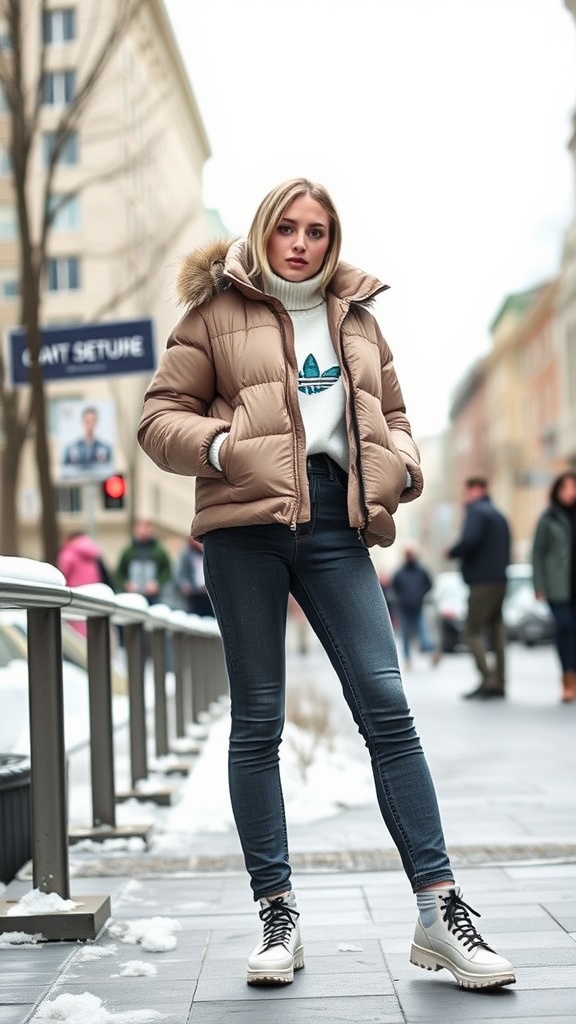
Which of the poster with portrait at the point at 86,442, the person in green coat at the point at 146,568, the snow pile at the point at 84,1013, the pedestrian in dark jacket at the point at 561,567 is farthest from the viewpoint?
the person in green coat at the point at 146,568

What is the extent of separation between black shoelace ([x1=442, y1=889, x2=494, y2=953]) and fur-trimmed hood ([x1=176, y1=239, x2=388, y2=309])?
1430 millimetres

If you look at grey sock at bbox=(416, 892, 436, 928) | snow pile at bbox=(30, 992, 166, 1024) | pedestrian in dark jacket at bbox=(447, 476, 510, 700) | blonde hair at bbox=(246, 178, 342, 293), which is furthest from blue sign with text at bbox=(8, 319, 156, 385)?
snow pile at bbox=(30, 992, 166, 1024)

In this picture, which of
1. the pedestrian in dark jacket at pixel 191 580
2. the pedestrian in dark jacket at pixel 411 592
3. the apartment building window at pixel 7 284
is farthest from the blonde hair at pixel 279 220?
the apartment building window at pixel 7 284

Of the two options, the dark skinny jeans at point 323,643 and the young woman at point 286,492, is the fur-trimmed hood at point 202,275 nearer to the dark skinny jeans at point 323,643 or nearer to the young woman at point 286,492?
the young woman at point 286,492

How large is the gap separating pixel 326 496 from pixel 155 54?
57.0 metres

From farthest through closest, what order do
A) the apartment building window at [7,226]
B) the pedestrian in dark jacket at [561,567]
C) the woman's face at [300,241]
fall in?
the apartment building window at [7,226] < the pedestrian in dark jacket at [561,567] < the woman's face at [300,241]

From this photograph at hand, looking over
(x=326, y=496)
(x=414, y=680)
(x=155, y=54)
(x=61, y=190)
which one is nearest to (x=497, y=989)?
(x=326, y=496)

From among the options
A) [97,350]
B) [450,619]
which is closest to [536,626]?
[450,619]

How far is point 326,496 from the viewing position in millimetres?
3867

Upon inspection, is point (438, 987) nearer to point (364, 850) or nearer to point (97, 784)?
point (364, 850)

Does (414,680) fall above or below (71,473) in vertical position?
below

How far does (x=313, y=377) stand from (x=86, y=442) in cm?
1110

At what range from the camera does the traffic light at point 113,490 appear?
1522 centimetres

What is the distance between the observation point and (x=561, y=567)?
13.5m
